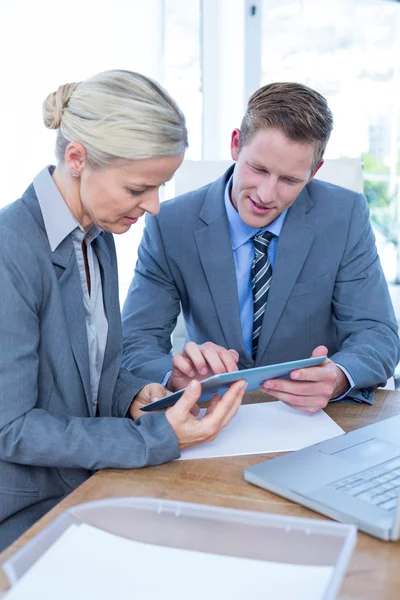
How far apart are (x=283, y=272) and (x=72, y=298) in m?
0.70

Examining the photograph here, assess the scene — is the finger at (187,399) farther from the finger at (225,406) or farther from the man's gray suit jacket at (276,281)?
the man's gray suit jacket at (276,281)

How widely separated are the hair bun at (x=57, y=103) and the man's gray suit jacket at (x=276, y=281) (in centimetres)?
65

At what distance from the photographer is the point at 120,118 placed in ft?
4.07

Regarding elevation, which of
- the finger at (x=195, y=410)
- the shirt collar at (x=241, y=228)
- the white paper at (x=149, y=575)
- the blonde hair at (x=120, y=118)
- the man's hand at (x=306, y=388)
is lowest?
the finger at (x=195, y=410)

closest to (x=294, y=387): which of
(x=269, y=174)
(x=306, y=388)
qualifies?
(x=306, y=388)

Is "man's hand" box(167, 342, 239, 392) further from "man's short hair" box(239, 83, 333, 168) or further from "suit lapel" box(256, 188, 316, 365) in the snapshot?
"man's short hair" box(239, 83, 333, 168)

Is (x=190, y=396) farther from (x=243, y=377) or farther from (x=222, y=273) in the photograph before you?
(x=222, y=273)

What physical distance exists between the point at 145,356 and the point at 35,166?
4.18ft

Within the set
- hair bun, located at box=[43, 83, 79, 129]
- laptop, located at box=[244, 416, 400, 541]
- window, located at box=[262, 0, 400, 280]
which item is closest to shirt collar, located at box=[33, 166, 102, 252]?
hair bun, located at box=[43, 83, 79, 129]

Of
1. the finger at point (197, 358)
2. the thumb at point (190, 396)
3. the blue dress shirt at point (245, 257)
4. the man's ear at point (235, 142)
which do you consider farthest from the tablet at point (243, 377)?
the man's ear at point (235, 142)

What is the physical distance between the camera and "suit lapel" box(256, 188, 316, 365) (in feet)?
6.16

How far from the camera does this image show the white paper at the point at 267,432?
4.14 ft

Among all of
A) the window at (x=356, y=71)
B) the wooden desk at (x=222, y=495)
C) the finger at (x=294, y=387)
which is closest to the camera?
the wooden desk at (x=222, y=495)

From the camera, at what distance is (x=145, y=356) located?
67.9 inches
